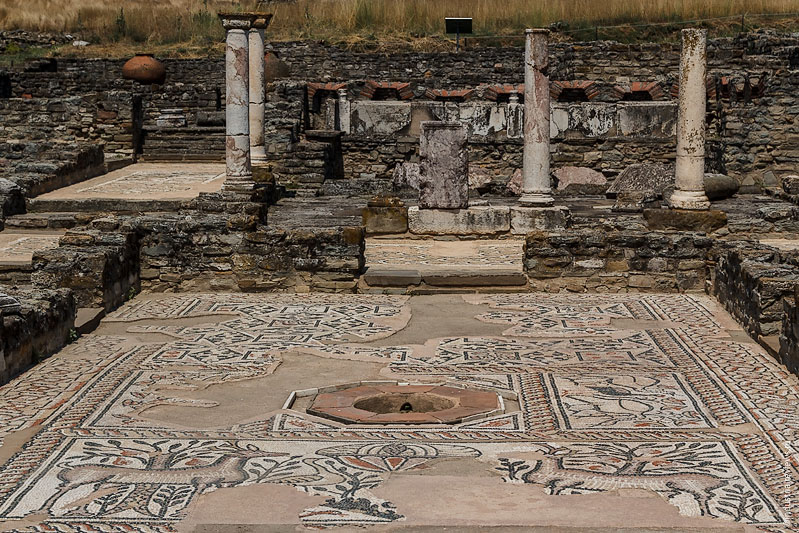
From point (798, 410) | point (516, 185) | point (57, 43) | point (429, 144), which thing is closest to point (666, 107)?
point (516, 185)

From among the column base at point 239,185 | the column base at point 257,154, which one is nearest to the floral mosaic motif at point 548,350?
the column base at point 239,185

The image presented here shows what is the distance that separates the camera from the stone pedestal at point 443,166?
1528cm

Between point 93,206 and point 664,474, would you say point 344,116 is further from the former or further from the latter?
point 664,474

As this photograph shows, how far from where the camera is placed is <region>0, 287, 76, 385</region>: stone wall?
316 inches

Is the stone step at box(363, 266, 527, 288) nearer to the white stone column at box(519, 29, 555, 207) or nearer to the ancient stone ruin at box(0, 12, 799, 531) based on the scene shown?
the ancient stone ruin at box(0, 12, 799, 531)

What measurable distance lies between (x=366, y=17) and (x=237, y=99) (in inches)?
771

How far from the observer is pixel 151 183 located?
20797 mm

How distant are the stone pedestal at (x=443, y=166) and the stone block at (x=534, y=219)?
0.63 meters

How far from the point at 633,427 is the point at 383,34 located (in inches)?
1073

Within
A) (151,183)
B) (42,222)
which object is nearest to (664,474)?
(42,222)

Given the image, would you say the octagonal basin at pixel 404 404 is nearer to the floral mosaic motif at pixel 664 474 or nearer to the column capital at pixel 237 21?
the floral mosaic motif at pixel 664 474

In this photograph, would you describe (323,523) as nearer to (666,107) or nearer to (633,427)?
(633,427)

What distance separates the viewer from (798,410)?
7340mm

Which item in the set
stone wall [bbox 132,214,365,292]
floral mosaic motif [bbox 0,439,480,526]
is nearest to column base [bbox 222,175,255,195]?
stone wall [bbox 132,214,365,292]
